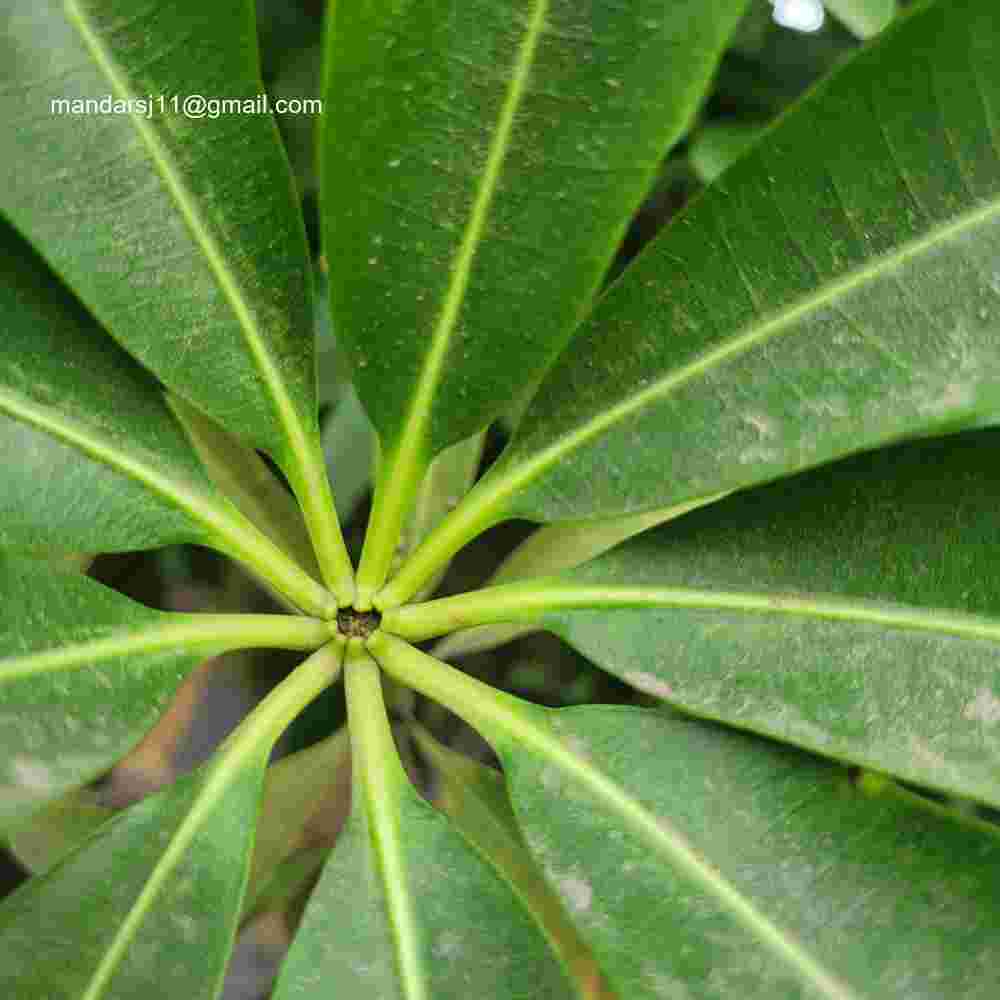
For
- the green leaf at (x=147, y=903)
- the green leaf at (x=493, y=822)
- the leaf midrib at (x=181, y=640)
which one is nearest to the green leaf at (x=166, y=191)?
the leaf midrib at (x=181, y=640)

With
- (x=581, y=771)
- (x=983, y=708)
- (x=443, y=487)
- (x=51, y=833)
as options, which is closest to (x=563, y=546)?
(x=443, y=487)

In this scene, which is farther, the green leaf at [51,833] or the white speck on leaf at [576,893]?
the green leaf at [51,833]

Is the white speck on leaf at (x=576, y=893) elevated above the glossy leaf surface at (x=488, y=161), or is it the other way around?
the glossy leaf surface at (x=488, y=161)

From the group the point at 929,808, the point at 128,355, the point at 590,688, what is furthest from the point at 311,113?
the point at 929,808

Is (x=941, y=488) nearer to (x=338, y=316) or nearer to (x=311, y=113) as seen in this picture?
(x=338, y=316)

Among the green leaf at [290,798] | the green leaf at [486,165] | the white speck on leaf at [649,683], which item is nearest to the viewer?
the green leaf at [486,165]

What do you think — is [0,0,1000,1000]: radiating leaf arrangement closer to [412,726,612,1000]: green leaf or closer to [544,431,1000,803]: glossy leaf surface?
[544,431,1000,803]: glossy leaf surface

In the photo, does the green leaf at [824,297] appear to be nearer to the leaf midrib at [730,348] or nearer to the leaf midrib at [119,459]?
the leaf midrib at [730,348]
